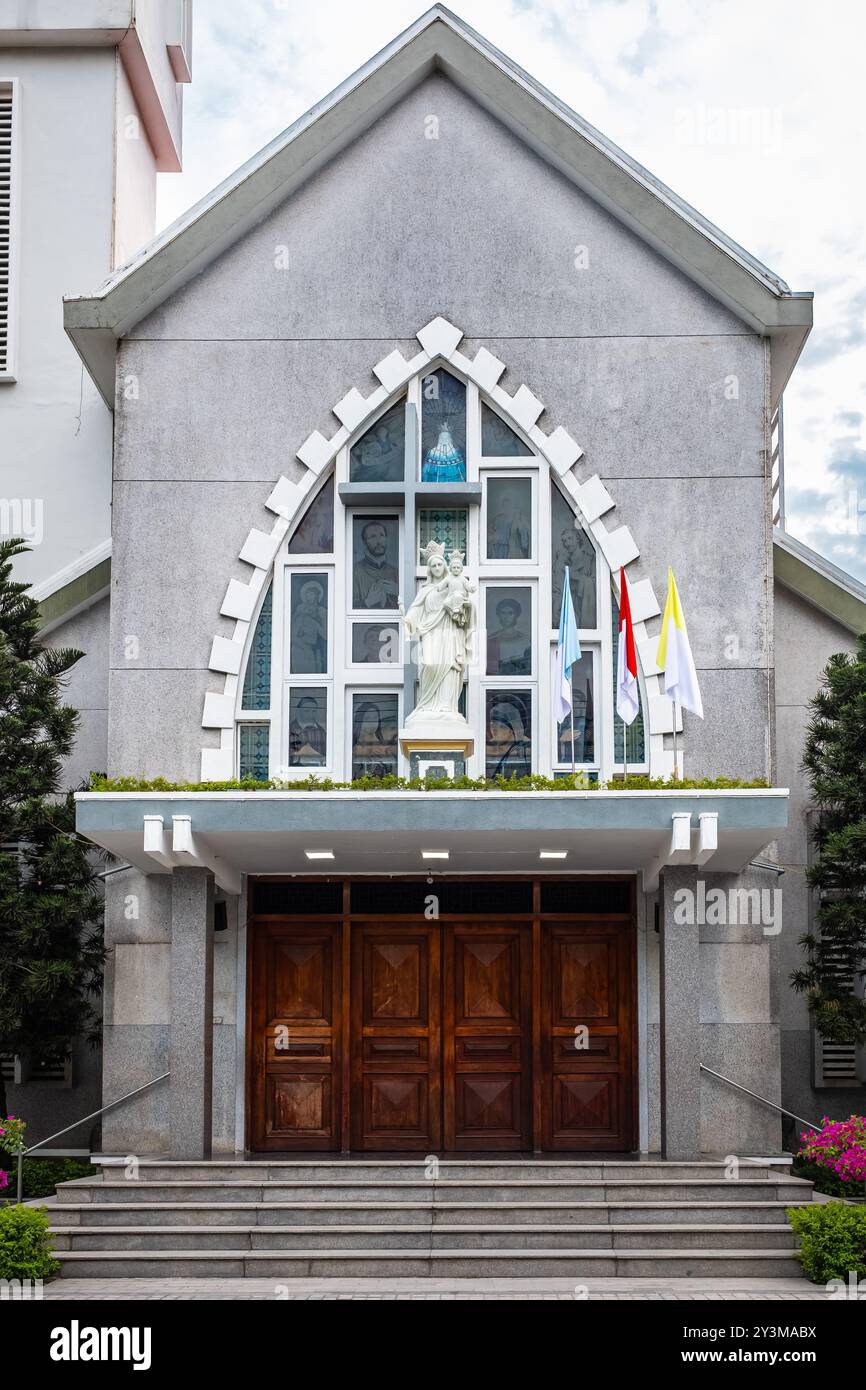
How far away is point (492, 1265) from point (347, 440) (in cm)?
826

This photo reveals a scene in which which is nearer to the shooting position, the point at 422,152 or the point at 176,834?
the point at 176,834

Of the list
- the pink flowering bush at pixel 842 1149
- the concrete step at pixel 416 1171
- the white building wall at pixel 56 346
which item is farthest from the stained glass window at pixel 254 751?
the white building wall at pixel 56 346

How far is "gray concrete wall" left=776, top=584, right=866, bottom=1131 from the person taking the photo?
63.3 feet

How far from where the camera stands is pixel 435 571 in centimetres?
1755

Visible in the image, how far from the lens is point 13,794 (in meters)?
18.3

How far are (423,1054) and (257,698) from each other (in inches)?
156

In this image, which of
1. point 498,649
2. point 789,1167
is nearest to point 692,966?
point 789,1167

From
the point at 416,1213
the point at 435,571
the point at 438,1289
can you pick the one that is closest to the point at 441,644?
the point at 435,571

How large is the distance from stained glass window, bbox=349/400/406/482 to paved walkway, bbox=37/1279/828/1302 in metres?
8.00

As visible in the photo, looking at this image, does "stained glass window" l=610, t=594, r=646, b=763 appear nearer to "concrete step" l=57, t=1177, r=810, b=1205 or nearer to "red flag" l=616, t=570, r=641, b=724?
"red flag" l=616, t=570, r=641, b=724

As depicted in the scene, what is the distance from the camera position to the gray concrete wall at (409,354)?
17.8 meters

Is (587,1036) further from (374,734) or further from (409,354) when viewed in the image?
(409,354)

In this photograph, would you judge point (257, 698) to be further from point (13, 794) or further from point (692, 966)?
point (692, 966)

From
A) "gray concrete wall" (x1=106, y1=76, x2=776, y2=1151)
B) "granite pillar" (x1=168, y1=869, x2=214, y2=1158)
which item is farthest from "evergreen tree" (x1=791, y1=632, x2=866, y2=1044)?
"granite pillar" (x1=168, y1=869, x2=214, y2=1158)
